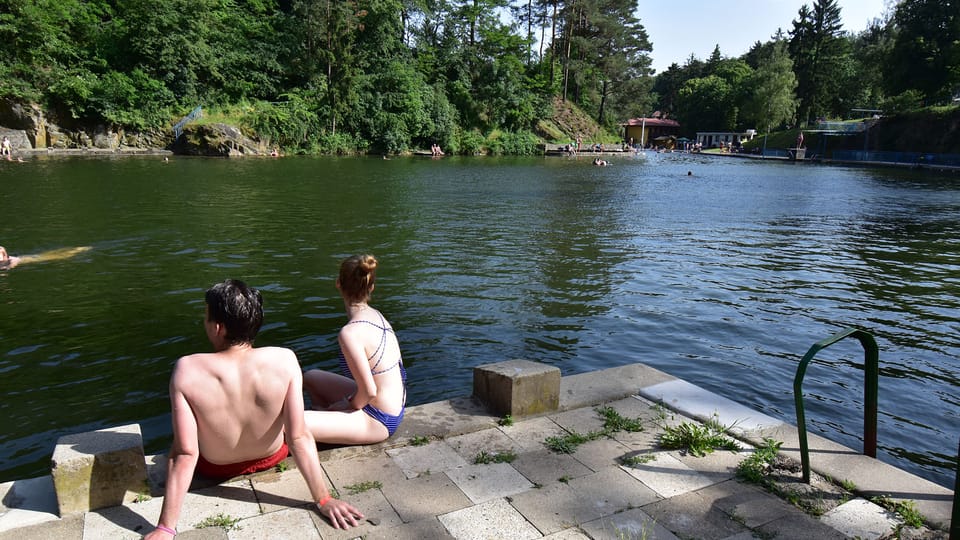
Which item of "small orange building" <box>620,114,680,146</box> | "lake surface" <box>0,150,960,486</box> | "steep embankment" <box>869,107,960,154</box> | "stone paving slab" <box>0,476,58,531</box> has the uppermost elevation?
"small orange building" <box>620,114,680,146</box>

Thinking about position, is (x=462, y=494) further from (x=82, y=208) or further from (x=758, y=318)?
(x=82, y=208)

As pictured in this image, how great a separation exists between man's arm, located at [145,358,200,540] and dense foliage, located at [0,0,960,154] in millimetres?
42408

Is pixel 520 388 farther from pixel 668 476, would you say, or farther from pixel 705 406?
pixel 705 406

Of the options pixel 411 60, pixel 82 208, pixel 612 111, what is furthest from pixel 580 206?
pixel 612 111

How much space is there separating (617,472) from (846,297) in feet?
30.1

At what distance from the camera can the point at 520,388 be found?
4625 millimetres

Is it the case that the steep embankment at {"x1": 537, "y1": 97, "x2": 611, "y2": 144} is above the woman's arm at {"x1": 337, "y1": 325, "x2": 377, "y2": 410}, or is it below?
above

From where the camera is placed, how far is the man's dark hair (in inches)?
124

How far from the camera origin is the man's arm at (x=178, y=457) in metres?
3.10

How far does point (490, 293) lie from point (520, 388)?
20.0 ft

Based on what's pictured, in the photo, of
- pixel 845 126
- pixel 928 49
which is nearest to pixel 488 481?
pixel 928 49

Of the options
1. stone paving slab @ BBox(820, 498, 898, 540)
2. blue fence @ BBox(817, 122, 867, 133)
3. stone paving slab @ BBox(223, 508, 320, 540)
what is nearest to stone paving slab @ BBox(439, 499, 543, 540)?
stone paving slab @ BBox(223, 508, 320, 540)

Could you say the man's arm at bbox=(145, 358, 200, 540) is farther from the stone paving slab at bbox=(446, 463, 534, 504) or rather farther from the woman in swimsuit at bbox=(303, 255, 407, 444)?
the stone paving slab at bbox=(446, 463, 534, 504)

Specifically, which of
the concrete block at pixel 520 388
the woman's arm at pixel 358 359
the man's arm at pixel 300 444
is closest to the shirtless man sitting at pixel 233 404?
the man's arm at pixel 300 444
